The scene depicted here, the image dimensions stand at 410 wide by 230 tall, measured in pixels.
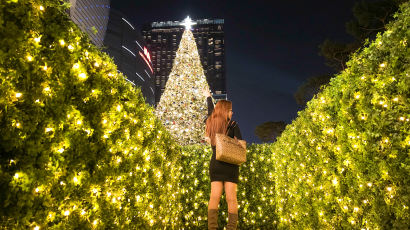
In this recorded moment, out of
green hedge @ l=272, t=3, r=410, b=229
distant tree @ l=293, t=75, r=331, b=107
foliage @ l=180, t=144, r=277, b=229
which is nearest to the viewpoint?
green hedge @ l=272, t=3, r=410, b=229

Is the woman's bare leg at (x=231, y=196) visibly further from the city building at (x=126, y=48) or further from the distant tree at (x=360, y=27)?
the city building at (x=126, y=48)

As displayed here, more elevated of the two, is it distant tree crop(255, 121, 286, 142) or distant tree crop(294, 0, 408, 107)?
distant tree crop(294, 0, 408, 107)

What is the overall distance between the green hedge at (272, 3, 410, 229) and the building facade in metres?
86.1

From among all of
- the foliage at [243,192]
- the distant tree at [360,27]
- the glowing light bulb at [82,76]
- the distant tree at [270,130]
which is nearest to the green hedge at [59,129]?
the glowing light bulb at [82,76]

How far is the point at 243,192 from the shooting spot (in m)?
5.89

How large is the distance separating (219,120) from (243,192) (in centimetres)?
273

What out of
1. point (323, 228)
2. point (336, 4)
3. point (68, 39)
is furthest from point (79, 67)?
point (336, 4)

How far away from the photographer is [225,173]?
11.6ft

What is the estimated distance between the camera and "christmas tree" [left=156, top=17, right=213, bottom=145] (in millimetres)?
10586

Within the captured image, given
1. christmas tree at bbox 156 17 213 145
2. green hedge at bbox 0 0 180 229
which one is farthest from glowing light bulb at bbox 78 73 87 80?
christmas tree at bbox 156 17 213 145

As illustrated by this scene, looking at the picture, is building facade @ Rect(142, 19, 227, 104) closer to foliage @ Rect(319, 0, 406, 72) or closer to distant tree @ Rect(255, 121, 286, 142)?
distant tree @ Rect(255, 121, 286, 142)

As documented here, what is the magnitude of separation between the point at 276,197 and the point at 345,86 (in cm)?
359

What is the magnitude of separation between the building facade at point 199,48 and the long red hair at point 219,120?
85580 mm

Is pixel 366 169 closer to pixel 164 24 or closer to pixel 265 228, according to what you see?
pixel 265 228
